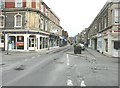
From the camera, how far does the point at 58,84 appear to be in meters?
9.91

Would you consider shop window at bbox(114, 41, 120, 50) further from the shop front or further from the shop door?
the shop door

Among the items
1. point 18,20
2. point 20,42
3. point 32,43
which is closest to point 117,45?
point 32,43

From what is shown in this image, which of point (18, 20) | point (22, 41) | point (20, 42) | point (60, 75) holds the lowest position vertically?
point (60, 75)

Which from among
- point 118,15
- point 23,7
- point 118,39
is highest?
point 23,7

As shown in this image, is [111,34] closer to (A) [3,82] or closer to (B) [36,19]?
(B) [36,19]

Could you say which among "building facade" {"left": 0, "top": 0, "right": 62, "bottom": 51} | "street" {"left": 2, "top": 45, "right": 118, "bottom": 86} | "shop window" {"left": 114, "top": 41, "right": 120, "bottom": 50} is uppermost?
"building facade" {"left": 0, "top": 0, "right": 62, "bottom": 51}

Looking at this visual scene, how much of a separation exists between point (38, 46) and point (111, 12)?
1793 cm

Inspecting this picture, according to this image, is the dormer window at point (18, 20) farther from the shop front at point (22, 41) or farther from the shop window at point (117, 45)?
the shop window at point (117, 45)

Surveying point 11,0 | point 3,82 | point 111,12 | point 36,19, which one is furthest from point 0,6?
point 3,82

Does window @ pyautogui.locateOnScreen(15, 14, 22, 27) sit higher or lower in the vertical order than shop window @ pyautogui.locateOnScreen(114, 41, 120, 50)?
higher

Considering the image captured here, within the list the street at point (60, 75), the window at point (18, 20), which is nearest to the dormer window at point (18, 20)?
the window at point (18, 20)

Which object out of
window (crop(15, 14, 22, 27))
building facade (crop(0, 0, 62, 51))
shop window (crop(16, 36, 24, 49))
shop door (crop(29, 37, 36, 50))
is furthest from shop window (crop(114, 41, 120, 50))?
window (crop(15, 14, 22, 27))

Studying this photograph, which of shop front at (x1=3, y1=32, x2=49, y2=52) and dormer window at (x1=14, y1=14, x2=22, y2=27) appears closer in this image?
shop front at (x1=3, y1=32, x2=49, y2=52)

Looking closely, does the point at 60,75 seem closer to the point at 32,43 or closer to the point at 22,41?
the point at 22,41
